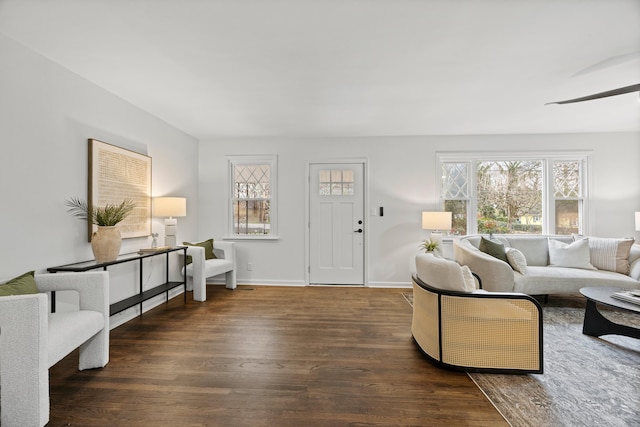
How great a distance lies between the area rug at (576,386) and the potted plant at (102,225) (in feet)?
10.3

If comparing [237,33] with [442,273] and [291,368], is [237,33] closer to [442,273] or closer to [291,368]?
[442,273]

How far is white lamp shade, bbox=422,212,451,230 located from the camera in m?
3.97

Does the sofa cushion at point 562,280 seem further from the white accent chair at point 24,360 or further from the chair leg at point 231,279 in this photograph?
the white accent chair at point 24,360

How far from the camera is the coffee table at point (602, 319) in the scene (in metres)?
2.30

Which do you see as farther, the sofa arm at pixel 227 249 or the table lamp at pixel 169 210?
the sofa arm at pixel 227 249

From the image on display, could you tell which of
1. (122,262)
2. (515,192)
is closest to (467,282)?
(122,262)

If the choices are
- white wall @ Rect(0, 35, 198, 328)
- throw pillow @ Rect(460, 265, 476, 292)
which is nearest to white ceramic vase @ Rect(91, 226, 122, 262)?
white wall @ Rect(0, 35, 198, 328)

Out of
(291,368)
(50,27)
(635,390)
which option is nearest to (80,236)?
(50,27)

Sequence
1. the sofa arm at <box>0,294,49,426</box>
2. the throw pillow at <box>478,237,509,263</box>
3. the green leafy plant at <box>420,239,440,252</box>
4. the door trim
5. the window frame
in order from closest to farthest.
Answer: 1. the sofa arm at <box>0,294,49,426</box>
2. the throw pillow at <box>478,237,509,263</box>
3. the green leafy plant at <box>420,239,440,252</box>
4. the door trim
5. the window frame

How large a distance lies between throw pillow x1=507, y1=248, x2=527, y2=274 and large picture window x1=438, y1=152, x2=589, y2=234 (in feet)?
2.95

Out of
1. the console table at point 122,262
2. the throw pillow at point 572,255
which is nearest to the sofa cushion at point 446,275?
the throw pillow at point 572,255

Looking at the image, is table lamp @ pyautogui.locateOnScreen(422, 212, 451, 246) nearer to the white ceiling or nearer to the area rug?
the white ceiling

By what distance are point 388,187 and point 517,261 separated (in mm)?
1986

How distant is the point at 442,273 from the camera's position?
2.12 metres
